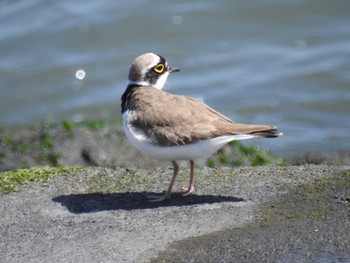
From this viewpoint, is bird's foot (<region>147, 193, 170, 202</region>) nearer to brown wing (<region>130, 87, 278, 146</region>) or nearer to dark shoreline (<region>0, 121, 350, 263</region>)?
dark shoreline (<region>0, 121, 350, 263</region>)

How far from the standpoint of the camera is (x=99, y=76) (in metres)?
16.1

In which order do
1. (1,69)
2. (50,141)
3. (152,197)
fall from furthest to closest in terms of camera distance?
1. (1,69)
2. (50,141)
3. (152,197)

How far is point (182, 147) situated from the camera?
23.2 feet

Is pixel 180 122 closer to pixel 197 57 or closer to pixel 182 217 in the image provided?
pixel 182 217

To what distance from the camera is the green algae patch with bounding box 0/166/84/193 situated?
292 inches

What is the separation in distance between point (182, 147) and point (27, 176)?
1.64 m

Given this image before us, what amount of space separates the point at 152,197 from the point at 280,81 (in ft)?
29.0

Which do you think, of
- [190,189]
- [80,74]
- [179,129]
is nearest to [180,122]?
[179,129]

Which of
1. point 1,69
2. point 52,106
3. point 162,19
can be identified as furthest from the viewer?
point 162,19

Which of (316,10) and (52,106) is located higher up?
(316,10)

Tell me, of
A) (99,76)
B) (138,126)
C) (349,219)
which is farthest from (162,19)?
(349,219)

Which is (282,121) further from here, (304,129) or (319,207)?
(319,207)

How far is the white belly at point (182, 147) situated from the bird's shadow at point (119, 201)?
38cm

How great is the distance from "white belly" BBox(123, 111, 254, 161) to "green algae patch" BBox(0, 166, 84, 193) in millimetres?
934
